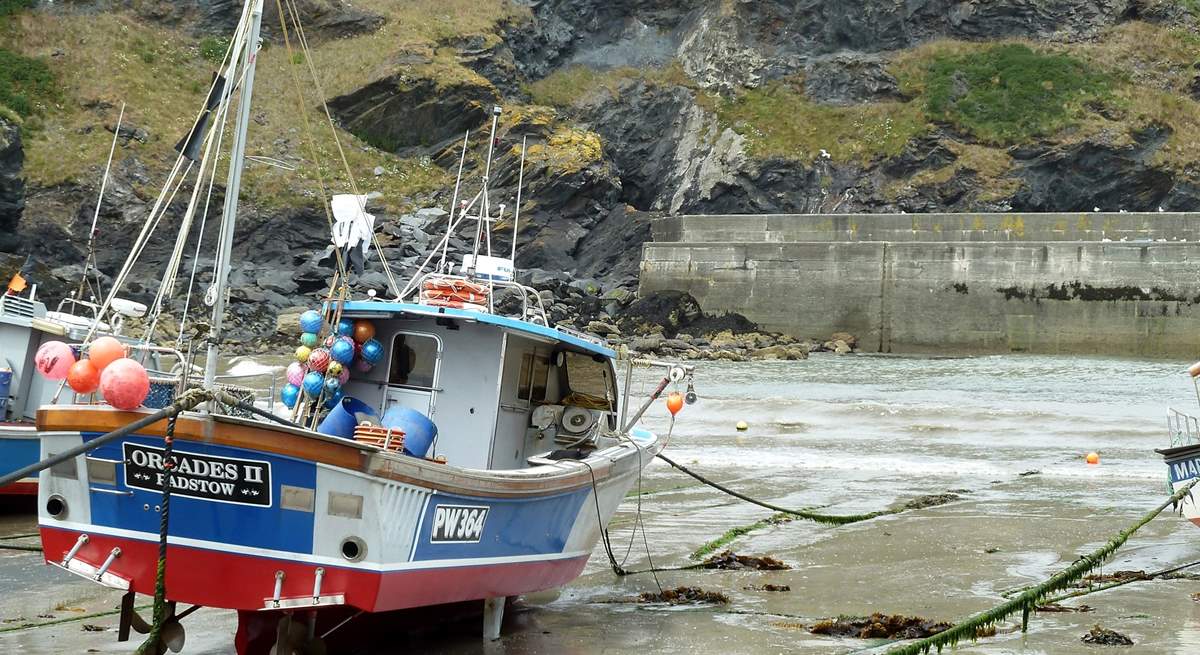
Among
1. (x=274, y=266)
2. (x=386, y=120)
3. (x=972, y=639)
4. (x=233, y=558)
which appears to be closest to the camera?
(x=233, y=558)

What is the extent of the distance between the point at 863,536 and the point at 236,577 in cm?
696

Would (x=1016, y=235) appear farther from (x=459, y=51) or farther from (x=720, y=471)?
(x=459, y=51)

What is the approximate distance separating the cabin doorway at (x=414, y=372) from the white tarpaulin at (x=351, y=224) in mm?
706

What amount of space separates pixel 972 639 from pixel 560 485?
255cm

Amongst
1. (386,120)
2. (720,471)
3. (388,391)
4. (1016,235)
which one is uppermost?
(386,120)

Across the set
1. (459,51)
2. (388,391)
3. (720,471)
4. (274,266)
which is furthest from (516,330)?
(459,51)

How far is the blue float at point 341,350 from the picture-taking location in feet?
28.7

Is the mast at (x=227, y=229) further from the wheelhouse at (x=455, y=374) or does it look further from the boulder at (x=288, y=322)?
the boulder at (x=288, y=322)

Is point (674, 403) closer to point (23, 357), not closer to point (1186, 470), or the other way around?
point (1186, 470)

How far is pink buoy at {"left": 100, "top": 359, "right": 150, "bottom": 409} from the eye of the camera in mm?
6793

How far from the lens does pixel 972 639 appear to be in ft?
25.9

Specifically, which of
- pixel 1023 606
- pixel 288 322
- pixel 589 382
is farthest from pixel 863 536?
pixel 288 322

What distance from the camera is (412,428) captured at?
7.76 metres

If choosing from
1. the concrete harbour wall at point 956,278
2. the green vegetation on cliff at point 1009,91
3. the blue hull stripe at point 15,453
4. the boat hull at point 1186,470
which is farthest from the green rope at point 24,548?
the green vegetation on cliff at point 1009,91
